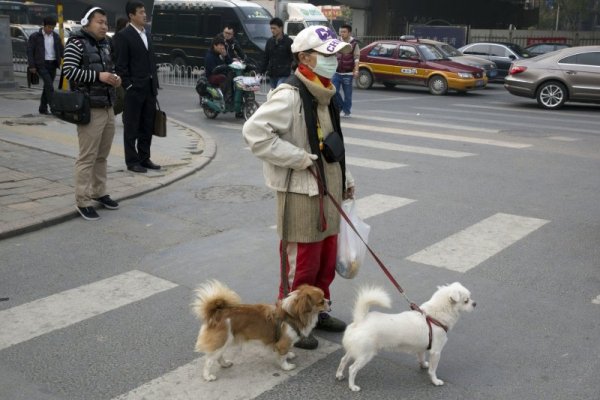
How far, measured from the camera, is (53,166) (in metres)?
8.88

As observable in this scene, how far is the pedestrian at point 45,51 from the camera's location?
13078mm

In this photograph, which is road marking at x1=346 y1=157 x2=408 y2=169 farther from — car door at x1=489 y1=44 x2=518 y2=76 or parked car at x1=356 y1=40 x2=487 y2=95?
car door at x1=489 y1=44 x2=518 y2=76

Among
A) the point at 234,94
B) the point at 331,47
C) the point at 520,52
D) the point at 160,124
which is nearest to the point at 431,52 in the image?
the point at 520,52

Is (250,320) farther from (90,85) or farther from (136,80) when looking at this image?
(136,80)

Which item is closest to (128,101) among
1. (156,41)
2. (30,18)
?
(156,41)

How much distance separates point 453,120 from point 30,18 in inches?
1236

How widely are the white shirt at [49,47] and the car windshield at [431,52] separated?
11.4 m

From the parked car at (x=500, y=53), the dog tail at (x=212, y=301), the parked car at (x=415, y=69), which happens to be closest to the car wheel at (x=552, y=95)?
the parked car at (x=415, y=69)

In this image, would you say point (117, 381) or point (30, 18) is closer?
point (117, 381)

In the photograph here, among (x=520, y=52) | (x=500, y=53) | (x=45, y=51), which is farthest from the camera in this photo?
(x=520, y=52)

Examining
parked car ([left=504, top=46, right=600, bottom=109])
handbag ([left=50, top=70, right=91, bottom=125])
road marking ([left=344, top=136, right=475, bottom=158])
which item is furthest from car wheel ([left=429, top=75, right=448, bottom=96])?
handbag ([left=50, top=70, right=91, bottom=125])

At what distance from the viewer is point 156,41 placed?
83.2 feet

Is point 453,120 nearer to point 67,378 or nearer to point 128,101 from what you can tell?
point 128,101

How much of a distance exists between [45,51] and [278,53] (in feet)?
15.3
